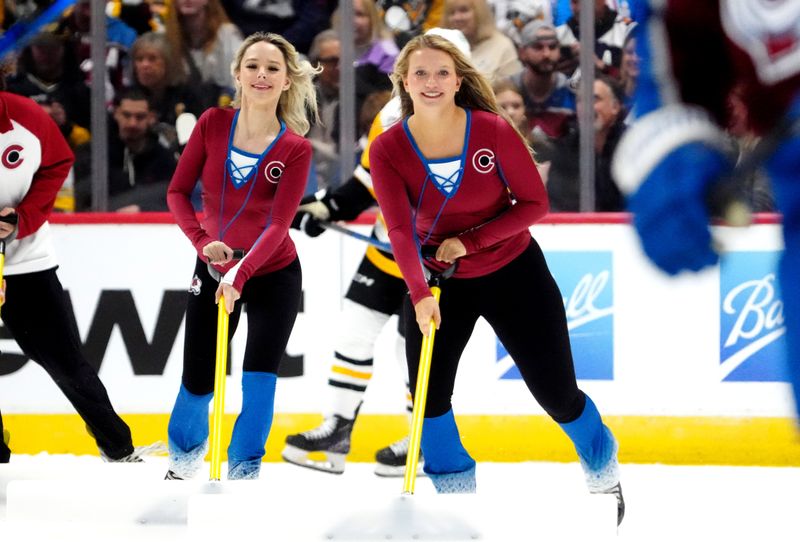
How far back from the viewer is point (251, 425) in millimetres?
3639

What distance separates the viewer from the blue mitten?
5.81 ft

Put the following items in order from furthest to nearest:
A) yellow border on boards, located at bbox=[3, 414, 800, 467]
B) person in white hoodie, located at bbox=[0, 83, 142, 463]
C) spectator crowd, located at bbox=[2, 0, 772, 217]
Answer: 1. spectator crowd, located at bbox=[2, 0, 772, 217]
2. yellow border on boards, located at bbox=[3, 414, 800, 467]
3. person in white hoodie, located at bbox=[0, 83, 142, 463]

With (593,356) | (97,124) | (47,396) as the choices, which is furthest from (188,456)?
(97,124)

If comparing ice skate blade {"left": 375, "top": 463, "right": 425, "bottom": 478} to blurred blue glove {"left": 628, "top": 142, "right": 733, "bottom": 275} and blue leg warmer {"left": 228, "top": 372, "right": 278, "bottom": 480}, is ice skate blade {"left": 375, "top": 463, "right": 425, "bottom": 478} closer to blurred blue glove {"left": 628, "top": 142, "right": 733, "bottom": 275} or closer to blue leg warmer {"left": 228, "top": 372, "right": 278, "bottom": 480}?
blue leg warmer {"left": 228, "top": 372, "right": 278, "bottom": 480}

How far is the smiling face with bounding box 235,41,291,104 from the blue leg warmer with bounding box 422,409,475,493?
1.07 metres

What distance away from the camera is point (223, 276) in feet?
12.0

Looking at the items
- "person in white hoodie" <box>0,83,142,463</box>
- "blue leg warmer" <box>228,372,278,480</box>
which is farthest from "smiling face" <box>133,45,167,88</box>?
"blue leg warmer" <box>228,372,278,480</box>

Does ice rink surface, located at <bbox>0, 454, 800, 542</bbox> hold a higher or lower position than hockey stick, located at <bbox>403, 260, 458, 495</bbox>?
lower

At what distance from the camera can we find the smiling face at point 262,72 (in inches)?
149

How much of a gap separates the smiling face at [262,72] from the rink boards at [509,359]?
1333 mm

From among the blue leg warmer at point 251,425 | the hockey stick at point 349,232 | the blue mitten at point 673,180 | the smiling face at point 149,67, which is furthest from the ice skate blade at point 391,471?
the blue mitten at point 673,180

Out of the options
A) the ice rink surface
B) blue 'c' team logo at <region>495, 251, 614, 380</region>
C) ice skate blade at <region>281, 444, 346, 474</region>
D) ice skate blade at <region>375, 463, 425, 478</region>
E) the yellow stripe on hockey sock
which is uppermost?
blue 'c' team logo at <region>495, 251, 614, 380</region>

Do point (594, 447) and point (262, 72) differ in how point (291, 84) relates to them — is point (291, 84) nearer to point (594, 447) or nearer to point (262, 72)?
point (262, 72)

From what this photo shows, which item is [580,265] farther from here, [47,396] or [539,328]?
[47,396]
